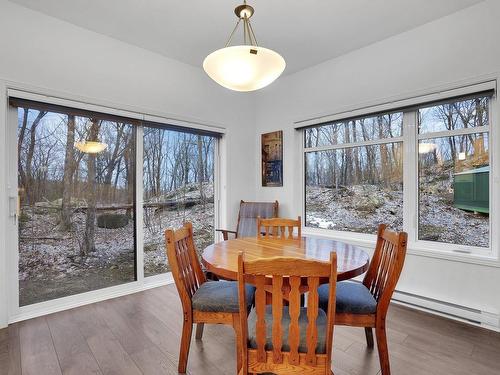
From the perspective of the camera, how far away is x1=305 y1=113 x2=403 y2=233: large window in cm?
301

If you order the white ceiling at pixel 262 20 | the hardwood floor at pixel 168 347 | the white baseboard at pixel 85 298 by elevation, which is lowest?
the hardwood floor at pixel 168 347

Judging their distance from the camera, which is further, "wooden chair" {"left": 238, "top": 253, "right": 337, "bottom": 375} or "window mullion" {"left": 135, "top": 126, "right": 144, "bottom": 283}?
"window mullion" {"left": 135, "top": 126, "right": 144, "bottom": 283}

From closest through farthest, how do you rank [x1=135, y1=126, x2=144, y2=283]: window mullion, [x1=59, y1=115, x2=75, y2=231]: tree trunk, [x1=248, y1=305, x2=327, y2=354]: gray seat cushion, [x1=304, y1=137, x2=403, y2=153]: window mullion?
1. [x1=248, y1=305, x2=327, y2=354]: gray seat cushion
2. [x1=59, y1=115, x2=75, y2=231]: tree trunk
3. [x1=304, y1=137, x2=403, y2=153]: window mullion
4. [x1=135, y1=126, x2=144, y2=283]: window mullion

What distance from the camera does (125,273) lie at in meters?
3.12

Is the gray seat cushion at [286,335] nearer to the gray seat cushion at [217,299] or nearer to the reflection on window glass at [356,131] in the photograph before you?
the gray seat cushion at [217,299]

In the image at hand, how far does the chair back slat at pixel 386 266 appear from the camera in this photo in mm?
1540

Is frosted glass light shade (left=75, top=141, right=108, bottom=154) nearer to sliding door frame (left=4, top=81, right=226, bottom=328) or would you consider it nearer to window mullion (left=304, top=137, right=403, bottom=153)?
sliding door frame (left=4, top=81, right=226, bottom=328)

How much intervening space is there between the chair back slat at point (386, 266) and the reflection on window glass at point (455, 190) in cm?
118

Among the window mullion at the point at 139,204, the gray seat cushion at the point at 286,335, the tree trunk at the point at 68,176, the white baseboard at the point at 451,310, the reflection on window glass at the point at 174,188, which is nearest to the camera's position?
the gray seat cushion at the point at 286,335

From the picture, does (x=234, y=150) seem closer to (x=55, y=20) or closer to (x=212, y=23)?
(x=212, y=23)

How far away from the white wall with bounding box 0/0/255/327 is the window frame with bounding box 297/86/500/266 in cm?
121

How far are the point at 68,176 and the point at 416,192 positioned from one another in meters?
3.55

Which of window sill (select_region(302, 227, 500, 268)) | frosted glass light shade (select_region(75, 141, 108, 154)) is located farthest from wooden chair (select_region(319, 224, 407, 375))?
frosted glass light shade (select_region(75, 141, 108, 154))

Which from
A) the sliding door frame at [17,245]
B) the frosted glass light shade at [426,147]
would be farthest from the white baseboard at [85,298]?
the frosted glass light shade at [426,147]
